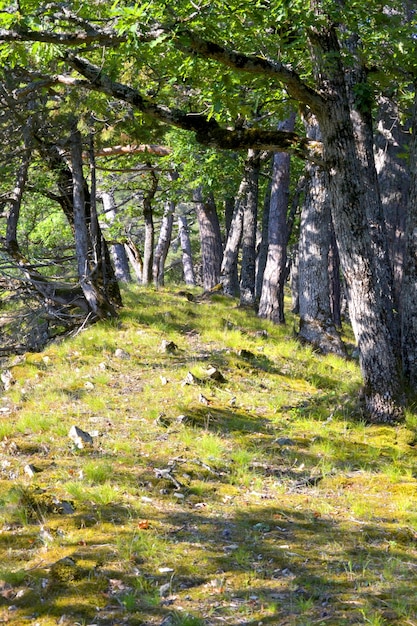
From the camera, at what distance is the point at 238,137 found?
836 centimetres

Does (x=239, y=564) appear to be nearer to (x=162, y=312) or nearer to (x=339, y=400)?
(x=339, y=400)

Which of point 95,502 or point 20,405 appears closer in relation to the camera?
point 95,502

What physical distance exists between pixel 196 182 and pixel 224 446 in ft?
32.4

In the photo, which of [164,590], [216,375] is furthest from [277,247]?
[164,590]

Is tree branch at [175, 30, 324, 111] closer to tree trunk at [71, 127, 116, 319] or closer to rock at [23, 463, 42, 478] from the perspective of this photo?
rock at [23, 463, 42, 478]

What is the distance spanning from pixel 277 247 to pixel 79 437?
9.36 m

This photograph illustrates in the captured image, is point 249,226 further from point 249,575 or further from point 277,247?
point 249,575

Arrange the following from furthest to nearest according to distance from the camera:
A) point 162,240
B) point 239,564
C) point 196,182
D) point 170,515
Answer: point 162,240 → point 196,182 → point 170,515 → point 239,564

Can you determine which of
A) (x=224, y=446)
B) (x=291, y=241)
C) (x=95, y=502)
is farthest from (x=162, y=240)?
(x=95, y=502)

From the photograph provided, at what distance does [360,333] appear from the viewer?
8555 mm

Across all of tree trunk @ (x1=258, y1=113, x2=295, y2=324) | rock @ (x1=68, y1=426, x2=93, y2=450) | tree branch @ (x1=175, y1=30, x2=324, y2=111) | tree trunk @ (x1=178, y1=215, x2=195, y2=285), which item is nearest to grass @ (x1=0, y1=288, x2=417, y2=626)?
rock @ (x1=68, y1=426, x2=93, y2=450)

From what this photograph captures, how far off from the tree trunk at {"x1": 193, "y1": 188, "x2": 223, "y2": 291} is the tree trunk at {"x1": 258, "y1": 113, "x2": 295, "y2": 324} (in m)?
4.46

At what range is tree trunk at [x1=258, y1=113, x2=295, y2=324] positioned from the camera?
1565 cm

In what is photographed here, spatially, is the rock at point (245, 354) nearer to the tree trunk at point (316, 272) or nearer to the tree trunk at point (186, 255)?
the tree trunk at point (316, 272)
